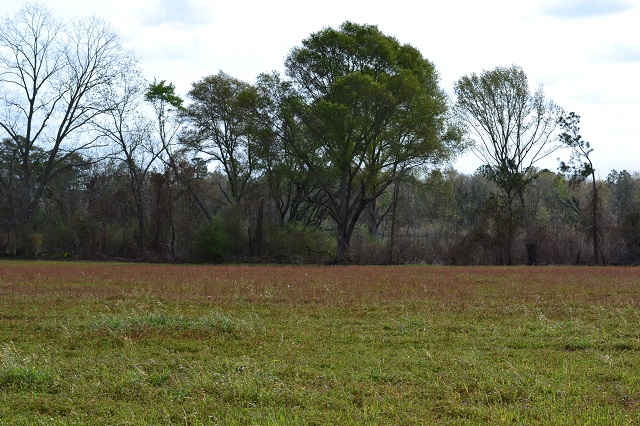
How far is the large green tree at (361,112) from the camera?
4184 cm

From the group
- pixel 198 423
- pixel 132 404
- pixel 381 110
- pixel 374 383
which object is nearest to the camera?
pixel 198 423

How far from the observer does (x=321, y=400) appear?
668 centimetres

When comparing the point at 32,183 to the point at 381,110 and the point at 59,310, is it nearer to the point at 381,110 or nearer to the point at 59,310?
the point at 381,110

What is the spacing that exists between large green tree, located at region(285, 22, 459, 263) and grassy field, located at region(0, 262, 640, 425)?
27274mm

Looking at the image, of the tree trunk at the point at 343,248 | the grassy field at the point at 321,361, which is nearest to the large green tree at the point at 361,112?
the tree trunk at the point at 343,248

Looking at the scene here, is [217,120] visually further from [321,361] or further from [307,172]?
[321,361]

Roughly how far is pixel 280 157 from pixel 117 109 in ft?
52.3

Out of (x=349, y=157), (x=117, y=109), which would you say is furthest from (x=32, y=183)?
(x=349, y=157)

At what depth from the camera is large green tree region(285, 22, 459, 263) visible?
4184 cm

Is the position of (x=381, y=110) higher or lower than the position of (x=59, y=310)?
higher

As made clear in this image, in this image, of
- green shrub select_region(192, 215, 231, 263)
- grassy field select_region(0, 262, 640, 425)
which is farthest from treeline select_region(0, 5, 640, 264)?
grassy field select_region(0, 262, 640, 425)

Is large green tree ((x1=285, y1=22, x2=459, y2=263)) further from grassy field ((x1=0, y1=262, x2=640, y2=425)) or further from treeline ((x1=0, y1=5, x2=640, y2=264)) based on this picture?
grassy field ((x1=0, y1=262, x2=640, y2=425))

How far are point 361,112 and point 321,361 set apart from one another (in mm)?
35791

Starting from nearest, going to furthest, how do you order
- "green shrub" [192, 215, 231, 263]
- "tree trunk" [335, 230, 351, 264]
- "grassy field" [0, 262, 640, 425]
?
"grassy field" [0, 262, 640, 425] → "tree trunk" [335, 230, 351, 264] → "green shrub" [192, 215, 231, 263]
